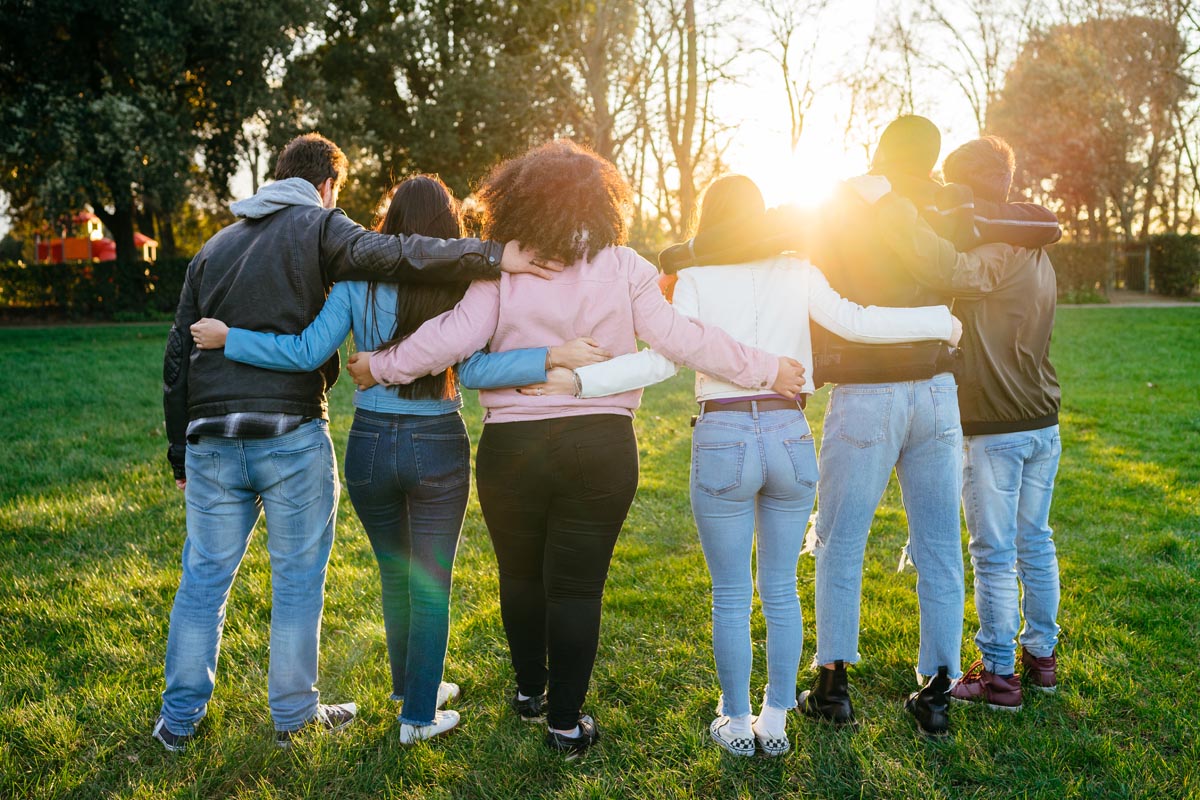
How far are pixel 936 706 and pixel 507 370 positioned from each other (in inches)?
81.7

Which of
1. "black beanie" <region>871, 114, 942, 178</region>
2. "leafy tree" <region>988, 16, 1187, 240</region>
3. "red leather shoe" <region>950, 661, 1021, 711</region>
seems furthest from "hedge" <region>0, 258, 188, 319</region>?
"leafy tree" <region>988, 16, 1187, 240</region>

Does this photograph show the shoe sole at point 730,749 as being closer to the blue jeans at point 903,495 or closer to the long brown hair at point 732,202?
the blue jeans at point 903,495

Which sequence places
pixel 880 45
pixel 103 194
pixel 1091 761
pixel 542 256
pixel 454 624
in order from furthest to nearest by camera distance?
pixel 880 45, pixel 103 194, pixel 454 624, pixel 1091 761, pixel 542 256

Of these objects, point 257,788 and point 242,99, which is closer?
point 257,788

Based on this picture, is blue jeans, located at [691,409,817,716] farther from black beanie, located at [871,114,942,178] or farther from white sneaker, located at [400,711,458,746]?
white sneaker, located at [400,711,458,746]

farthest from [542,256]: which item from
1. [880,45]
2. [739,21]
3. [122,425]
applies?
[880,45]

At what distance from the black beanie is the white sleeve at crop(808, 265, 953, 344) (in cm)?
49

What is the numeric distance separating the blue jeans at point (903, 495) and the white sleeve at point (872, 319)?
0.18 meters

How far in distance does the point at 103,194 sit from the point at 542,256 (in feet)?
73.3

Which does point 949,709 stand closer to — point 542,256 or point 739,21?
point 542,256

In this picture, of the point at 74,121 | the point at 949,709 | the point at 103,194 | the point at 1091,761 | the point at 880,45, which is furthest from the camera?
the point at 880,45

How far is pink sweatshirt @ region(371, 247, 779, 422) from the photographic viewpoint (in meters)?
2.74

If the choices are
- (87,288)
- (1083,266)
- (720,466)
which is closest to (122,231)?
(87,288)

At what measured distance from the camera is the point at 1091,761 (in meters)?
2.95
